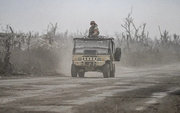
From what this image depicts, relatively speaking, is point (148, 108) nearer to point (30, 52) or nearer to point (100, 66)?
point (100, 66)

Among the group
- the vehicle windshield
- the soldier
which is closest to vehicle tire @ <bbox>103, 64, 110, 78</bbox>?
the vehicle windshield

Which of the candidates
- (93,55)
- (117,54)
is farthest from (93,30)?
(93,55)

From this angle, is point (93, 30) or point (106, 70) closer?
point (106, 70)

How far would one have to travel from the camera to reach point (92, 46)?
21484mm

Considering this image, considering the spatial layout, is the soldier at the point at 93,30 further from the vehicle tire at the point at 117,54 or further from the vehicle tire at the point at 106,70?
the vehicle tire at the point at 106,70

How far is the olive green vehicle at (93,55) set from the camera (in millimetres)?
20888

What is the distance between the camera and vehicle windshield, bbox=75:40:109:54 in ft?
69.5

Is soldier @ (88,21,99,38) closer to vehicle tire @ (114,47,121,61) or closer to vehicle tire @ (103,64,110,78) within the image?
vehicle tire @ (114,47,121,61)

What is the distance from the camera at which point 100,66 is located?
21.0 m

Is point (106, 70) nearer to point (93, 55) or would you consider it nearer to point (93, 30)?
point (93, 55)

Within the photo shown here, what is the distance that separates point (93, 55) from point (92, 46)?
78 cm

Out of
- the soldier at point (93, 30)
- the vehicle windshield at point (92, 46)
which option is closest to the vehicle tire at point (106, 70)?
the vehicle windshield at point (92, 46)

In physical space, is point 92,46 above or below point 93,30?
below

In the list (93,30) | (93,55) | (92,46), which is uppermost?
(93,30)
